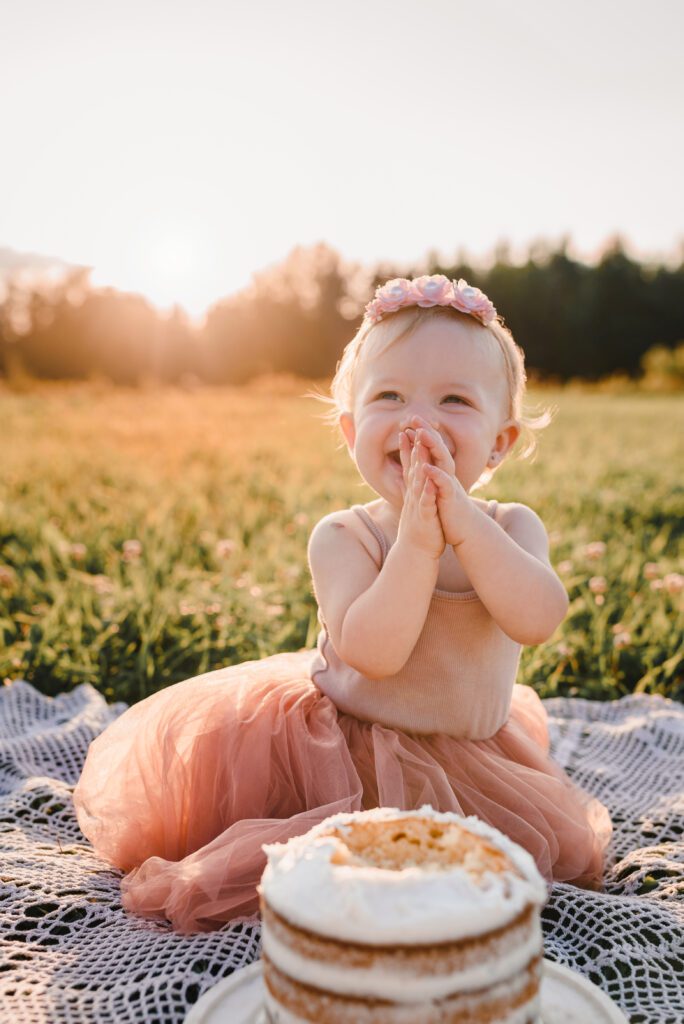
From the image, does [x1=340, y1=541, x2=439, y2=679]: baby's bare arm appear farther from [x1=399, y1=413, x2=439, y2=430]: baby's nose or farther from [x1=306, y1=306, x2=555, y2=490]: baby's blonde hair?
[x1=306, y1=306, x2=555, y2=490]: baby's blonde hair

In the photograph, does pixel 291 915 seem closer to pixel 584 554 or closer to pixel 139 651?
pixel 139 651

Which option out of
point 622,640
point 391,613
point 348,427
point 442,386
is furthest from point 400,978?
point 622,640

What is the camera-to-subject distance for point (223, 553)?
454 centimetres

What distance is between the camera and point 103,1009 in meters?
1.76

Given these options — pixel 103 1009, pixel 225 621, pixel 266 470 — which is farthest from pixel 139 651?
pixel 266 470

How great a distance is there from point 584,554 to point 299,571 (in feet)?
4.95

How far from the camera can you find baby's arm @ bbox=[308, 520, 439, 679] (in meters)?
2.03

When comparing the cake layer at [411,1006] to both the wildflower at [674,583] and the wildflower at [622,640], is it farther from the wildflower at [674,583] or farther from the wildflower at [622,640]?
the wildflower at [674,583]

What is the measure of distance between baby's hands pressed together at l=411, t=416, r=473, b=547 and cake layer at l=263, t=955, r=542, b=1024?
0.91 meters

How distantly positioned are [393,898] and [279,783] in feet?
3.76

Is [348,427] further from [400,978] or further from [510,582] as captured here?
[400,978]

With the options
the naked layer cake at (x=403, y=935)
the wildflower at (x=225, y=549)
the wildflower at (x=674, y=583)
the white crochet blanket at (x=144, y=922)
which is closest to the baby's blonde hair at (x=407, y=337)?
the white crochet blanket at (x=144, y=922)

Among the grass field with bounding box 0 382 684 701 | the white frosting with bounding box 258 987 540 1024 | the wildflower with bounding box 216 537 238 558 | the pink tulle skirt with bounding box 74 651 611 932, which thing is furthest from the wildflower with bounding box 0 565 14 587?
the white frosting with bounding box 258 987 540 1024

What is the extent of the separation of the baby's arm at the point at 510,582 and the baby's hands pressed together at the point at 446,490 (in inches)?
0.9
